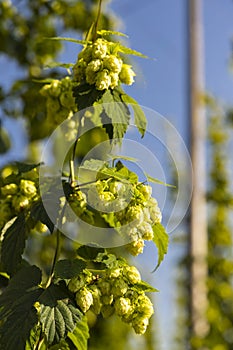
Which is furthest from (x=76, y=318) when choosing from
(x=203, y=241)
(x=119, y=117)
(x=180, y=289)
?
(x=180, y=289)

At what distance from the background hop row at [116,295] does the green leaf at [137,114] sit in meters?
0.27

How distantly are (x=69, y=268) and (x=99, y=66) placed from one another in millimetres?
359

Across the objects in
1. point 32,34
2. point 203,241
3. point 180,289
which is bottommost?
point 180,289

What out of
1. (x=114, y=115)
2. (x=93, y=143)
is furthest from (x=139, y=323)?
(x=93, y=143)

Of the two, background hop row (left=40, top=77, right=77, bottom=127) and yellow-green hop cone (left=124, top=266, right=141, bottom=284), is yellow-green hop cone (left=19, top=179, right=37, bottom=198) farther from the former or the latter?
yellow-green hop cone (left=124, top=266, right=141, bottom=284)

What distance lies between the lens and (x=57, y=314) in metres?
0.98

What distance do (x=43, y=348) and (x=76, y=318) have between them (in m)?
0.17

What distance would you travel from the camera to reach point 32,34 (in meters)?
2.84

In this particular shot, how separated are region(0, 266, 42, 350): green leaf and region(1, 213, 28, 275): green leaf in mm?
58

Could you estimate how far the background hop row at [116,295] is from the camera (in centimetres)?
101

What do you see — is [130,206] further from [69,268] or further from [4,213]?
[4,213]

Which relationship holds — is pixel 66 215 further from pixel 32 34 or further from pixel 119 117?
pixel 32 34

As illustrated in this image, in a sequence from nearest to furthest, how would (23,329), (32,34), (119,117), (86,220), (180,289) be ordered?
1. (23,329)
2. (119,117)
3. (86,220)
4. (32,34)
5. (180,289)

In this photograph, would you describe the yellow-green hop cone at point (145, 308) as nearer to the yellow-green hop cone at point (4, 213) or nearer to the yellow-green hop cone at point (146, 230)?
the yellow-green hop cone at point (146, 230)
